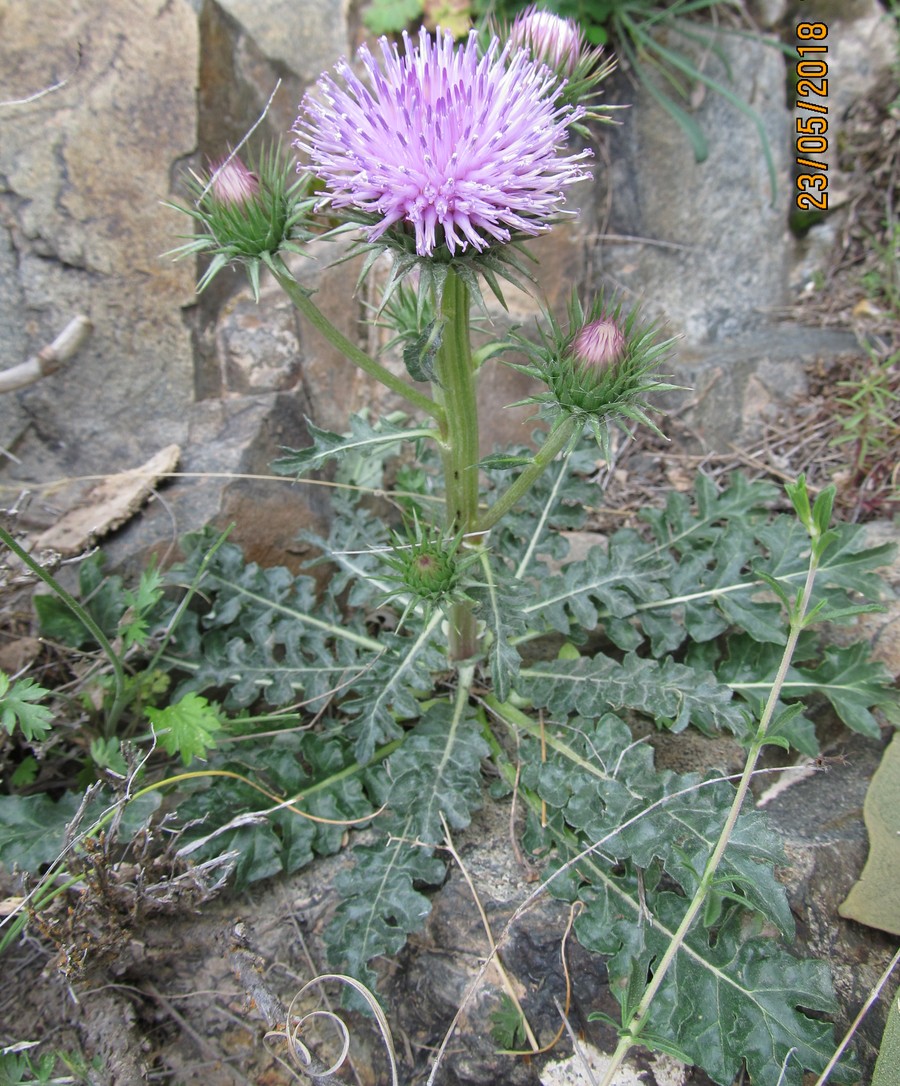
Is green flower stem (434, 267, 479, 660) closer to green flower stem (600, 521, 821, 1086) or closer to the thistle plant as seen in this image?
the thistle plant

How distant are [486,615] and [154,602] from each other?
1255mm

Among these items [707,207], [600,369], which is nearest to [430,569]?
[600,369]

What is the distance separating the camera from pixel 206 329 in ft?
12.2

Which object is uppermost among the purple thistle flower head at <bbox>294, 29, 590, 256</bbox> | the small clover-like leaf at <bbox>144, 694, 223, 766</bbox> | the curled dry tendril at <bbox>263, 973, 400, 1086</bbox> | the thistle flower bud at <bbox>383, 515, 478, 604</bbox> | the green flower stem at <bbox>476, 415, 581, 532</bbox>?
the purple thistle flower head at <bbox>294, 29, 590, 256</bbox>

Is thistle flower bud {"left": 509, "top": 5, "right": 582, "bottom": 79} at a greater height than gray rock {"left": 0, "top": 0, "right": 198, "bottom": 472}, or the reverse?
thistle flower bud {"left": 509, "top": 5, "right": 582, "bottom": 79}

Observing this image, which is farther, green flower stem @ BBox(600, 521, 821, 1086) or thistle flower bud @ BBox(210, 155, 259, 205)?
thistle flower bud @ BBox(210, 155, 259, 205)

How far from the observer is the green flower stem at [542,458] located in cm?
218

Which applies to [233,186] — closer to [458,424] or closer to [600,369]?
[458,424]

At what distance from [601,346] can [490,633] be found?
1.14 m

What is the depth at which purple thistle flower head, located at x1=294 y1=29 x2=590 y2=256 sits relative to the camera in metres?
1.92
